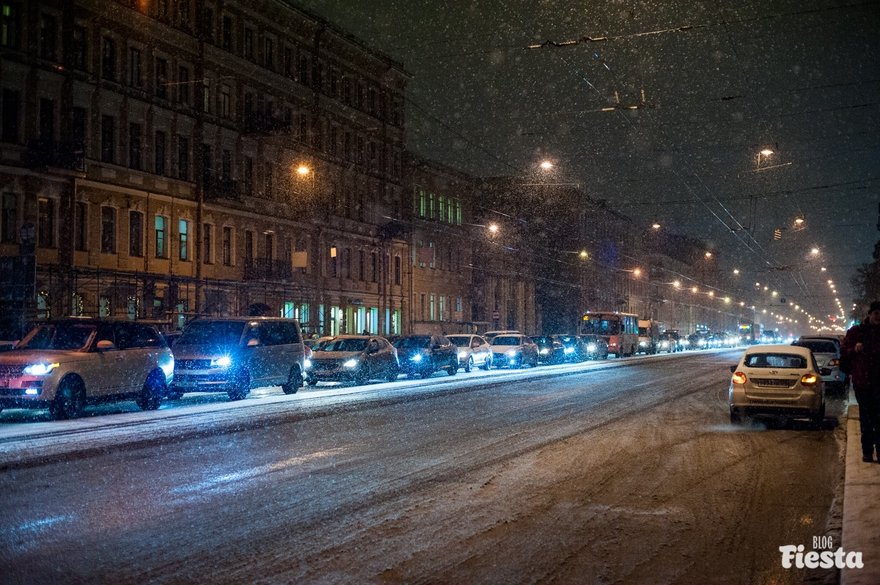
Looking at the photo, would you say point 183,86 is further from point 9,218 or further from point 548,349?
point 548,349

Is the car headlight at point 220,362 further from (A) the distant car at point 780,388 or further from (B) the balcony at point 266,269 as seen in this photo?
(B) the balcony at point 266,269

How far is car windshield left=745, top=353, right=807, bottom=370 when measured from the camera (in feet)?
56.1

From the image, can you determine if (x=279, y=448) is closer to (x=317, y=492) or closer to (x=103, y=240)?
(x=317, y=492)

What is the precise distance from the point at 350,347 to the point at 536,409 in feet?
39.3

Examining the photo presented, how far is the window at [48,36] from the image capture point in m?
36.3

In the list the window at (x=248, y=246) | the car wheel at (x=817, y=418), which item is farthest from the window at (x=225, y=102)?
the car wheel at (x=817, y=418)

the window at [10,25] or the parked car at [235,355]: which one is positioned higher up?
the window at [10,25]

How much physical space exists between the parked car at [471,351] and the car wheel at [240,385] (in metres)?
17.8

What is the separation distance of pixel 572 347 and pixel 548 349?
3923 mm

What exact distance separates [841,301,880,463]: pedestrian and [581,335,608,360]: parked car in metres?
48.7

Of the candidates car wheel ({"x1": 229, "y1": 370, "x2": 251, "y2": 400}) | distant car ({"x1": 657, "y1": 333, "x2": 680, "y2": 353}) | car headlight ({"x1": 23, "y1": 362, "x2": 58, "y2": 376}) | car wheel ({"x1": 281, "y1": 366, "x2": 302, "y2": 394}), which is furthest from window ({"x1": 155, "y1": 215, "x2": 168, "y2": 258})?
distant car ({"x1": 657, "y1": 333, "x2": 680, "y2": 353})

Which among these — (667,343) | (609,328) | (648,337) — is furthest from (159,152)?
(667,343)

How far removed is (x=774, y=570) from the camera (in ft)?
22.1

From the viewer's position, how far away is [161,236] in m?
42.4
